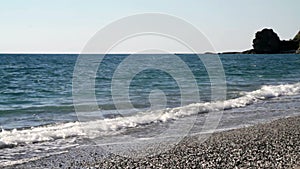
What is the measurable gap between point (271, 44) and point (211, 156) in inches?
6461

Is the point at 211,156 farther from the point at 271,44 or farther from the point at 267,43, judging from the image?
the point at 271,44

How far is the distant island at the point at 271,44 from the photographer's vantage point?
160488 mm

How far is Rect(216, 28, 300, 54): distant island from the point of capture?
160 metres

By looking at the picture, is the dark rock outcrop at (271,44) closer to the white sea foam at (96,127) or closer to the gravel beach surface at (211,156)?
the white sea foam at (96,127)

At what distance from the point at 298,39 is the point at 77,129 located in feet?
572

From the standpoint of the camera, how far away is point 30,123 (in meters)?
17.1

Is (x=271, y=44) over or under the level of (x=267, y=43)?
under

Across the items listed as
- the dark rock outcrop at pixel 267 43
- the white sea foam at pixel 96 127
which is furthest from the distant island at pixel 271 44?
the white sea foam at pixel 96 127

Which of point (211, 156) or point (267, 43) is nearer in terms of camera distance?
point (211, 156)

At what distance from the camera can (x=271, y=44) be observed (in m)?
168

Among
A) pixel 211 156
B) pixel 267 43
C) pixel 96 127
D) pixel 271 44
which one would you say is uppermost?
pixel 267 43

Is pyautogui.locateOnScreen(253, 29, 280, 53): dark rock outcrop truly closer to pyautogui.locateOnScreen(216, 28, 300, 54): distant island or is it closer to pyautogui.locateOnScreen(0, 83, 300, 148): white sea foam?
pyautogui.locateOnScreen(216, 28, 300, 54): distant island

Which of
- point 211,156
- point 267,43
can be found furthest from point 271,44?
point 211,156

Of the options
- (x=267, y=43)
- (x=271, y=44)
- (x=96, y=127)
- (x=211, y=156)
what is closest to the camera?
(x=211, y=156)
